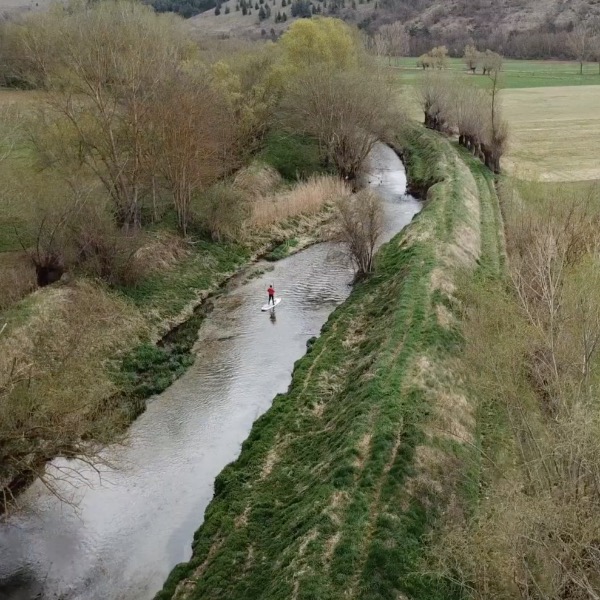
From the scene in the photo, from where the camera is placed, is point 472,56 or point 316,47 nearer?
point 316,47

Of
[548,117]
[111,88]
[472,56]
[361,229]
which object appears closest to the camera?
[111,88]

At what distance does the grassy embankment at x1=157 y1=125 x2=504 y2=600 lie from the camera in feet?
54.6

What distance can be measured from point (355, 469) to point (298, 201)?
1273 inches

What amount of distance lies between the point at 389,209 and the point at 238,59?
2224cm

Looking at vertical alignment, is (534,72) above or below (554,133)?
above

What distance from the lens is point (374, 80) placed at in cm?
5669

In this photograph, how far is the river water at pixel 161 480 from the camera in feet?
62.3

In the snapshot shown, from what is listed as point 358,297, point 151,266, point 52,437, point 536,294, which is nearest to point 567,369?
point 536,294

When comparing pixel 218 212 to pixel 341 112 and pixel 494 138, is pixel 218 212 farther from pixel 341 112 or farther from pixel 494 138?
pixel 494 138

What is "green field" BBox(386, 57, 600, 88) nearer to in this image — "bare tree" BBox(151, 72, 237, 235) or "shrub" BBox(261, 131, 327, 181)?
"shrub" BBox(261, 131, 327, 181)

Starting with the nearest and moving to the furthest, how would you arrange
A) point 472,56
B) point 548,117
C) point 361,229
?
point 361,229 < point 548,117 < point 472,56

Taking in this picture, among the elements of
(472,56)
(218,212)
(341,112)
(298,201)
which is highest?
(472,56)

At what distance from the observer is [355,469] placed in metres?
19.7

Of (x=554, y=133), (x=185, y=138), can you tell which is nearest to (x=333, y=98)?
(x=185, y=138)
